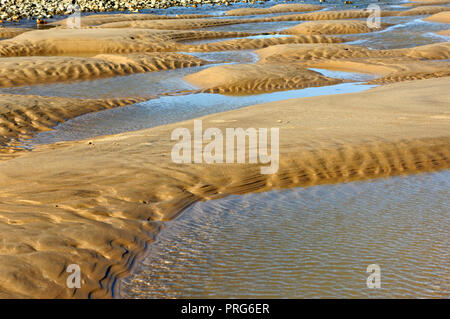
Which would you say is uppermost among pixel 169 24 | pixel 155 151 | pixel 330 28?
pixel 169 24

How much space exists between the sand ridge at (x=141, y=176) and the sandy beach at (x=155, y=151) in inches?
0.5

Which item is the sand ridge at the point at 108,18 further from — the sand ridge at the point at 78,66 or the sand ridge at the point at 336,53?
the sand ridge at the point at 336,53

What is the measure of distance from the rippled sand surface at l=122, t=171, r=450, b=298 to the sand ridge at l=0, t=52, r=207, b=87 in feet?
29.6

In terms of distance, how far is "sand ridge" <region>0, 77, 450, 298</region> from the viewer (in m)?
3.64

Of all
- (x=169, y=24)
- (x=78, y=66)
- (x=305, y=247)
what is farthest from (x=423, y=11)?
(x=305, y=247)

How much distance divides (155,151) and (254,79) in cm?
647

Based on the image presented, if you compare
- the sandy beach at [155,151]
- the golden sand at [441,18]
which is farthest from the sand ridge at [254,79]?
the golden sand at [441,18]

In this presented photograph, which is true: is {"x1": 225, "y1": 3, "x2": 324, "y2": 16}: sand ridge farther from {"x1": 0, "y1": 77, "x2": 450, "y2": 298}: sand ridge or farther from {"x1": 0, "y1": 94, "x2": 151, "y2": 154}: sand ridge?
{"x1": 0, "y1": 77, "x2": 450, "y2": 298}: sand ridge

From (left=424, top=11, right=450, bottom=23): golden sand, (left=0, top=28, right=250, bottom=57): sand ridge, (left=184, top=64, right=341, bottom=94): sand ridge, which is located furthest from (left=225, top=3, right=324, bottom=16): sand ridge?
(left=184, top=64, right=341, bottom=94): sand ridge

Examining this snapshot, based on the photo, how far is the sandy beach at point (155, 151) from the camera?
3814 millimetres

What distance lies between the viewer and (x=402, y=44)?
58.1 feet

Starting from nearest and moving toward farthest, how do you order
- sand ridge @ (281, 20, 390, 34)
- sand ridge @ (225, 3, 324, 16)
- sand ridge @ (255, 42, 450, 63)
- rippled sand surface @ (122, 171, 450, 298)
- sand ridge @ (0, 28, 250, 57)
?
rippled sand surface @ (122, 171, 450, 298), sand ridge @ (255, 42, 450, 63), sand ridge @ (0, 28, 250, 57), sand ridge @ (281, 20, 390, 34), sand ridge @ (225, 3, 324, 16)

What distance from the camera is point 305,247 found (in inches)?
154

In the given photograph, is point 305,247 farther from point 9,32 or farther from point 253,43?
point 9,32
